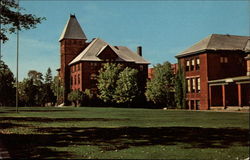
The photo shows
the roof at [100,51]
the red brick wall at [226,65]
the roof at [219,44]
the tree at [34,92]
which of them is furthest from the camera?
the tree at [34,92]

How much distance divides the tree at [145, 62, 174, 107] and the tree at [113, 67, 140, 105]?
29.1 feet

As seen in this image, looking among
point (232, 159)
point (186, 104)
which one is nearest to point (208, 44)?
point (186, 104)

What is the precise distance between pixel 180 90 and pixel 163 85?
14.7ft

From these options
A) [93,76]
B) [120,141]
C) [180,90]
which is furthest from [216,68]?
[120,141]

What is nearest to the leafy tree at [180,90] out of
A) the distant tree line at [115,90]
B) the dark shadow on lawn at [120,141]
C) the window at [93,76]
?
the distant tree line at [115,90]

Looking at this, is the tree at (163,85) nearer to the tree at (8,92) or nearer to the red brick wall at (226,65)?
the red brick wall at (226,65)

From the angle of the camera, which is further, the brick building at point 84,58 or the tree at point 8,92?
the tree at point 8,92

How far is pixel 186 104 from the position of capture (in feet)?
164

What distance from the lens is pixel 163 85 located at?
54.0 meters

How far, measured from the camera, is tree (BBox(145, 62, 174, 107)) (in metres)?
53.7

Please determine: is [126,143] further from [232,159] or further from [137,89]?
[137,89]

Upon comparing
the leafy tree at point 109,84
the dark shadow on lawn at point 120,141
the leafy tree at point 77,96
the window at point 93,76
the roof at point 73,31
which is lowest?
the dark shadow on lawn at point 120,141

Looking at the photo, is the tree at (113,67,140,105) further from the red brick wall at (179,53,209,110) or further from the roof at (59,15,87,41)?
the roof at (59,15,87,41)

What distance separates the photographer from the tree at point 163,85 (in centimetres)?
5369
